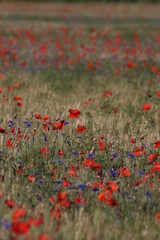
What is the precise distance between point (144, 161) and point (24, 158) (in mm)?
880

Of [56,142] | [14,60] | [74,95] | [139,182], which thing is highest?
[14,60]

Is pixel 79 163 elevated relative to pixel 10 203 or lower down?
elevated

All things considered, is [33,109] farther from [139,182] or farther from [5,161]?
[139,182]

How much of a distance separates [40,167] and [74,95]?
258 centimetres

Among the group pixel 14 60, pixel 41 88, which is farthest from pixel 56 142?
pixel 14 60

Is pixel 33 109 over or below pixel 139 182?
over

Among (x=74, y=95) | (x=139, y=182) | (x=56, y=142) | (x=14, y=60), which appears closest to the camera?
(x=139, y=182)

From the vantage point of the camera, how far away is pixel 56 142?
368cm

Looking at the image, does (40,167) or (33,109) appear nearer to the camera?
(40,167)

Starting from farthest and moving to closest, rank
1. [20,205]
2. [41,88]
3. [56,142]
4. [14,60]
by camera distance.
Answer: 1. [14,60]
2. [41,88]
3. [56,142]
4. [20,205]

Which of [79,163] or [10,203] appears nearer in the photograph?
[10,203]

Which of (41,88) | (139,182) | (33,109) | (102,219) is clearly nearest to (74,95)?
(41,88)

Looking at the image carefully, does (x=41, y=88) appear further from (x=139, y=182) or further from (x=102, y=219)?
(x=102, y=219)

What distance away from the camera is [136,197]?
293 cm
